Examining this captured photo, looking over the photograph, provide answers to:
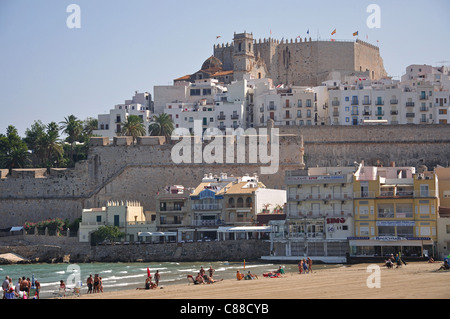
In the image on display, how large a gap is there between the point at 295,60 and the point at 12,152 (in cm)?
3654

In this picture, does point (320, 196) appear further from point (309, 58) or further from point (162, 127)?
point (309, 58)

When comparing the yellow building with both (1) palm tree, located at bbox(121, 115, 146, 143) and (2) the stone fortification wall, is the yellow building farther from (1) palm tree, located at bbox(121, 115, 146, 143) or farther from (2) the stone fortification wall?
(1) palm tree, located at bbox(121, 115, 146, 143)

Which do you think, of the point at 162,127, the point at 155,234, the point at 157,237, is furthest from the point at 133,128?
the point at 155,234

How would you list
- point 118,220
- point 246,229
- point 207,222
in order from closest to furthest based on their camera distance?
point 246,229, point 207,222, point 118,220

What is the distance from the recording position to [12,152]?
76.6m

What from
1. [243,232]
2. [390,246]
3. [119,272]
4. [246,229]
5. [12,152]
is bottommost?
[119,272]

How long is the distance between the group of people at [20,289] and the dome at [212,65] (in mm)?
60320

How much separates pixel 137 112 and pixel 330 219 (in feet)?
129

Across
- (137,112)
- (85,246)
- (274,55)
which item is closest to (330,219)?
(85,246)

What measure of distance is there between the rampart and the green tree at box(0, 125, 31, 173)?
253cm

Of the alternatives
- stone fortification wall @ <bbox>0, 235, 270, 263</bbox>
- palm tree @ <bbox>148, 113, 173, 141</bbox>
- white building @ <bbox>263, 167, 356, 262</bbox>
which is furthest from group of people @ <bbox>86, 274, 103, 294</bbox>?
palm tree @ <bbox>148, 113, 173, 141</bbox>

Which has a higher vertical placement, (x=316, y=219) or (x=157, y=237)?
(x=316, y=219)

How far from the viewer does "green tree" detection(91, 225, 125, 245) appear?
61250 millimetres
